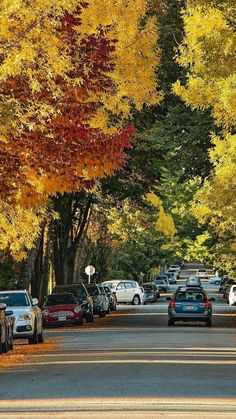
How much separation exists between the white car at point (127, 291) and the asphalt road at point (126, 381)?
140 feet

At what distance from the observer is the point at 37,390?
17625 mm

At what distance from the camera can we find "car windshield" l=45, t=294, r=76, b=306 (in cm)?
4509

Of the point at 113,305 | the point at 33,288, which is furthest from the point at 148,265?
the point at 33,288

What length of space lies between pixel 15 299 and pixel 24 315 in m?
1.44

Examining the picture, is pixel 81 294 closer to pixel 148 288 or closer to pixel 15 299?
pixel 15 299

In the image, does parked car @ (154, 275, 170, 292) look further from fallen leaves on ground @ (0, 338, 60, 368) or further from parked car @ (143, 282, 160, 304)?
fallen leaves on ground @ (0, 338, 60, 368)

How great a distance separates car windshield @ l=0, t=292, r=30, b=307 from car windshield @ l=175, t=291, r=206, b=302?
44.1 ft

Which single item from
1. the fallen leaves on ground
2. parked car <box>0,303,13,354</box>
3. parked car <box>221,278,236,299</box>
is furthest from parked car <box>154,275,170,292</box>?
parked car <box>0,303,13,354</box>

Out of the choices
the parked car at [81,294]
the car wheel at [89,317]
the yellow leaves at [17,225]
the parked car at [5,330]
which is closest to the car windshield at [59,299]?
the parked car at [81,294]

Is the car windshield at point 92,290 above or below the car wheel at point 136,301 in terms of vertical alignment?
below

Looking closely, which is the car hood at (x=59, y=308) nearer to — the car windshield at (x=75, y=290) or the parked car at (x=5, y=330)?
the car windshield at (x=75, y=290)

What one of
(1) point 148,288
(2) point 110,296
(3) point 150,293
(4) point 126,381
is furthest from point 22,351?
(1) point 148,288

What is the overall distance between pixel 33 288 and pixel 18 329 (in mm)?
21407

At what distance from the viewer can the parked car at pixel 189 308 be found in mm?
46125
